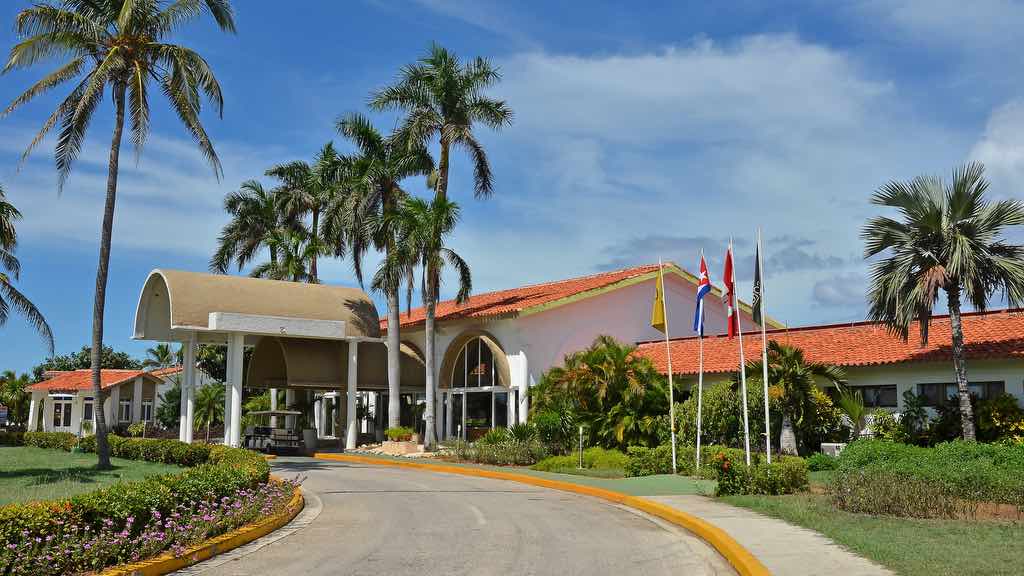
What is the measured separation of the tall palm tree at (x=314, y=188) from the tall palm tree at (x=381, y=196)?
3.50ft

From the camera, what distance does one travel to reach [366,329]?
36.3 metres

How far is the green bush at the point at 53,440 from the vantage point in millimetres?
33312

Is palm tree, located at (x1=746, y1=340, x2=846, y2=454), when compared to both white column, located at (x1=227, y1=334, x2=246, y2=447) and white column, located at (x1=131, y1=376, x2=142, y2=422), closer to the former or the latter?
white column, located at (x1=227, y1=334, x2=246, y2=447)

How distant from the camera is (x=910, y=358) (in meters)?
23.6

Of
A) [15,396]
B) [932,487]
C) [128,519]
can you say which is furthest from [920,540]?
[15,396]

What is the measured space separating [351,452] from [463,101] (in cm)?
1394

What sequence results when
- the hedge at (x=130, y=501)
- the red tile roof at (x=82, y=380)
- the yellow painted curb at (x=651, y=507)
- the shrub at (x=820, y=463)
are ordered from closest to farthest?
the hedge at (x=130, y=501)
the yellow painted curb at (x=651, y=507)
the shrub at (x=820, y=463)
the red tile roof at (x=82, y=380)

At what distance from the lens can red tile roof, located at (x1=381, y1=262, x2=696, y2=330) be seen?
33094mm

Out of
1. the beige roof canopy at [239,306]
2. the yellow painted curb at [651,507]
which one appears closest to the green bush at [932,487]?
the yellow painted curb at [651,507]

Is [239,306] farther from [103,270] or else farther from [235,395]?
[103,270]

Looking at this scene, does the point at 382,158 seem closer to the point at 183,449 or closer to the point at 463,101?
the point at 463,101

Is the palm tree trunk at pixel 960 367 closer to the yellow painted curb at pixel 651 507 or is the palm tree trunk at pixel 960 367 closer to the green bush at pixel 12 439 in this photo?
the yellow painted curb at pixel 651 507

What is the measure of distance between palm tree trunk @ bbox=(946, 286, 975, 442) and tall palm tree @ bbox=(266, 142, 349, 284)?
76.6 feet

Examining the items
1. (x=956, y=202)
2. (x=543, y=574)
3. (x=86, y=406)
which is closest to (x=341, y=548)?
(x=543, y=574)
